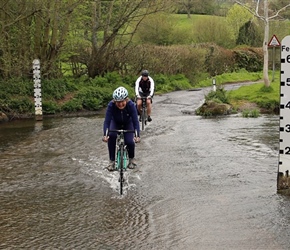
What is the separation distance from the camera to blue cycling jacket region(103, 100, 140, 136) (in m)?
9.94

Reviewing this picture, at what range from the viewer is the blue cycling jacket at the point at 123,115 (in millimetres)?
9938

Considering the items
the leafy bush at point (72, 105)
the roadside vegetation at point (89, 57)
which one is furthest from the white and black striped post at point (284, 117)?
the leafy bush at point (72, 105)

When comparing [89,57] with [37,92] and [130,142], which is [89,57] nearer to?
[37,92]

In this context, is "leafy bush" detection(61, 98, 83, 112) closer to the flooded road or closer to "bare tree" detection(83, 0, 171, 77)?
"bare tree" detection(83, 0, 171, 77)

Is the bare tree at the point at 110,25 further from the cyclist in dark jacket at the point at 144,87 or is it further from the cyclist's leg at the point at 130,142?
the cyclist's leg at the point at 130,142

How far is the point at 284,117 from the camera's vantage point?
914cm

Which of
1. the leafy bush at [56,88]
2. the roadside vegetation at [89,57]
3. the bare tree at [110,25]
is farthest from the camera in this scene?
the bare tree at [110,25]

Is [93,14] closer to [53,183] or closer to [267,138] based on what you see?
[267,138]

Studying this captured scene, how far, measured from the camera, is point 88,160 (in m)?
12.7

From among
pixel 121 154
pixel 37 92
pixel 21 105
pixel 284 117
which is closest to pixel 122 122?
pixel 121 154

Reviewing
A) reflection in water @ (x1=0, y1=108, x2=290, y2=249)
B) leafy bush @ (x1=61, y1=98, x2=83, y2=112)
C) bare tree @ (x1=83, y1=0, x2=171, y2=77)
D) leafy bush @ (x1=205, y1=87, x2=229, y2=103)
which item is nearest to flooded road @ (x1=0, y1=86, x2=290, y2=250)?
reflection in water @ (x1=0, y1=108, x2=290, y2=249)

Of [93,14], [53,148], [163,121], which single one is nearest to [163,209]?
[53,148]

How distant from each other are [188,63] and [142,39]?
25.1ft

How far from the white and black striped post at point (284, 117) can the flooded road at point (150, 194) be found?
39cm
